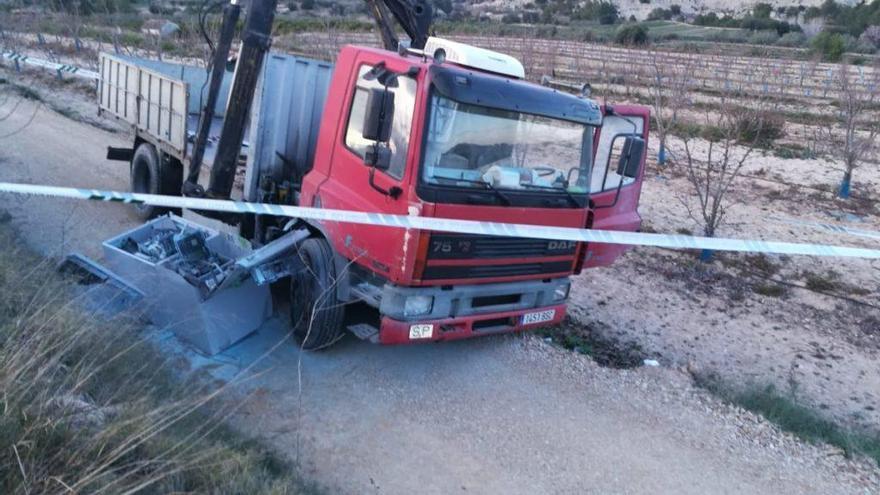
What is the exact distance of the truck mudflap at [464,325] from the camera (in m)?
5.14

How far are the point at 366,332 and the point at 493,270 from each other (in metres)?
1.05

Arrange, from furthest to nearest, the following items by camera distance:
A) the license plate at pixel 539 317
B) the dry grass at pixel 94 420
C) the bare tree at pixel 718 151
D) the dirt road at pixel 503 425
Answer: the bare tree at pixel 718 151 → the license plate at pixel 539 317 → the dirt road at pixel 503 425 → the dry grass at pixel 94 420

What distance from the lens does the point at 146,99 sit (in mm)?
8562

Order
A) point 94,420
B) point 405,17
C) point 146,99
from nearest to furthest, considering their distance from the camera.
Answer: point 94,420, point 405,17, point 146,99

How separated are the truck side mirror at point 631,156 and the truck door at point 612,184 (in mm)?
75

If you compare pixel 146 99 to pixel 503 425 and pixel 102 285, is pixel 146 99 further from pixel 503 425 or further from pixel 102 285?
pixel 503 425

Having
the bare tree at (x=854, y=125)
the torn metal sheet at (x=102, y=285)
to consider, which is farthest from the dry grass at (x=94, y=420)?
the bare tree at (x=854, y=125)

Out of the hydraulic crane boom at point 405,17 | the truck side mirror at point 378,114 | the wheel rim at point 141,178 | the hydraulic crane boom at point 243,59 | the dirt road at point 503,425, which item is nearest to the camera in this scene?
the dirt road at point 503,425

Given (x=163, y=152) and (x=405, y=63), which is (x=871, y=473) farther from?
(x=163, y=152)

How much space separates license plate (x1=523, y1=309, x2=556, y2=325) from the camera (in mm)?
5820

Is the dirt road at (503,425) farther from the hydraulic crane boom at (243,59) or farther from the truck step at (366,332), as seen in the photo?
the hydraulic crane boom at (243,59)

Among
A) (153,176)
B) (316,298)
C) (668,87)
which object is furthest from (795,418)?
(668,87)

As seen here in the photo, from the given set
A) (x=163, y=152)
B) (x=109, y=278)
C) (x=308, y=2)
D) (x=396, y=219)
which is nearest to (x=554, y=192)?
(x=396, y=219)

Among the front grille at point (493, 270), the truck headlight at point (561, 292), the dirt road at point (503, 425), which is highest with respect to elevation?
the front grille at point (493, 270)
